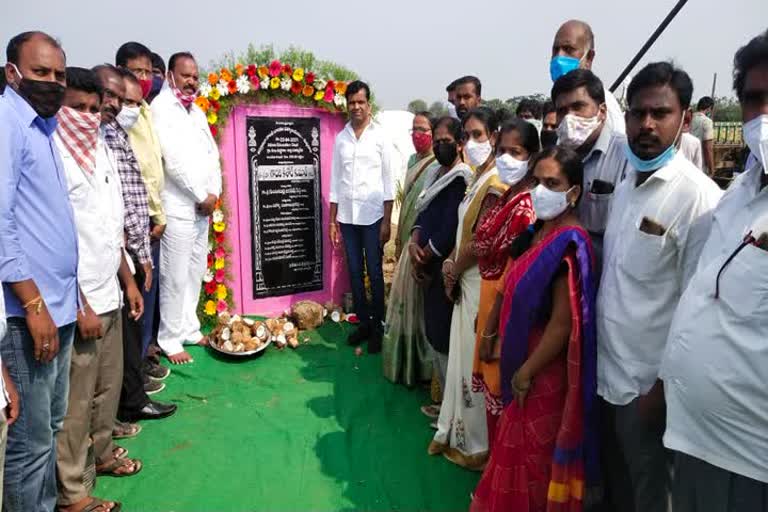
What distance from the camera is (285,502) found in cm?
277

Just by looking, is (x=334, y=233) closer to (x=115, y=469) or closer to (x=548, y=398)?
(x=115, y=469)

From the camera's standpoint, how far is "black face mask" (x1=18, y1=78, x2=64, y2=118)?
205 centimetres

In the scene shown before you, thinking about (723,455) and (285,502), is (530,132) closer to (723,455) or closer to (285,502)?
(723,455)

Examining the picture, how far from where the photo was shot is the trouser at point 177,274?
4.34m

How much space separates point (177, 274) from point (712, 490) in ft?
12.8

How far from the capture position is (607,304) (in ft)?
6.48

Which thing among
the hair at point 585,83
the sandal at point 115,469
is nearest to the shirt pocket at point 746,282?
the hair at point 585,83

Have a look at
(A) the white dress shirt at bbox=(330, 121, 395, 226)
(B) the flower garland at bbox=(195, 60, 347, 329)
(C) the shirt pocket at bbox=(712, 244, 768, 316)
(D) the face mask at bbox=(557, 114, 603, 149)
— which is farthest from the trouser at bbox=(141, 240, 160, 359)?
(C) the shirt pocket at bbox=(712, 244, 768, 316)

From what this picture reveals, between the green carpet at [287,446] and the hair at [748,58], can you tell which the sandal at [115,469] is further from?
the hair at [748,58]

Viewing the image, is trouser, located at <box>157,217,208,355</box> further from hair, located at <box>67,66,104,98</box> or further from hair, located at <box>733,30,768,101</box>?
hair, located at <box>733,30,768,101</box>

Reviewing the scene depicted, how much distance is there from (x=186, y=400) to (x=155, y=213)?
1.37m

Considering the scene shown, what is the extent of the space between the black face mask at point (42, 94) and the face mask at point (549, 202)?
6.27 feet

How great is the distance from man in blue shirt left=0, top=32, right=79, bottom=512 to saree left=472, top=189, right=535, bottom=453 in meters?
1.79

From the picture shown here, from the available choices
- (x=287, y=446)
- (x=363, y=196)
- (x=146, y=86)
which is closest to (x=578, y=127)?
(x=287, y=446)
